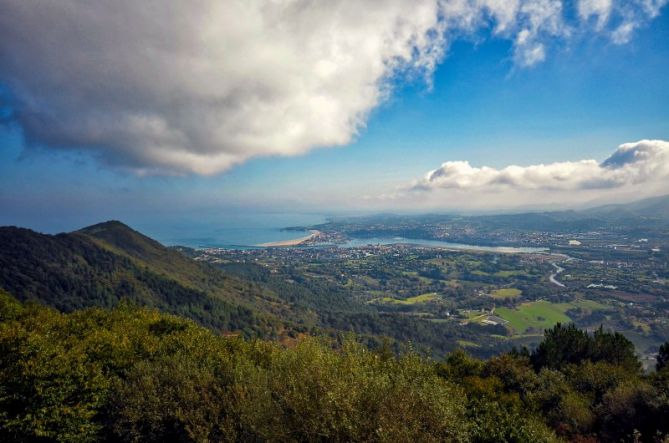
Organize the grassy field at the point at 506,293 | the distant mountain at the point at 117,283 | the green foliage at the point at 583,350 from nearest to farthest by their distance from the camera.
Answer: the green foliage at the point at 583,350 → the distant mountain at the point at 117,283 → the grassy field at the point at 506,293

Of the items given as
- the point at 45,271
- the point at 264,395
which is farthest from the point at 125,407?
the point at 45,271

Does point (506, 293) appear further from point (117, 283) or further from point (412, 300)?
point (117, 283)

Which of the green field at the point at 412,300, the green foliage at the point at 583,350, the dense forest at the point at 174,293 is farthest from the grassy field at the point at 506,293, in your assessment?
the green foliage at the point at 583,350

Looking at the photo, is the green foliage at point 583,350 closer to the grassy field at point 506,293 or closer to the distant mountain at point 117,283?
the distant mountain at point 117,283

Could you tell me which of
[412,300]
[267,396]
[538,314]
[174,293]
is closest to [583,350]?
[267,396]

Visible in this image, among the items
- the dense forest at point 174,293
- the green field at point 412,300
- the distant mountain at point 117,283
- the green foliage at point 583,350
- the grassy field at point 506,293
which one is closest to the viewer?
the green foliage at point 583,350

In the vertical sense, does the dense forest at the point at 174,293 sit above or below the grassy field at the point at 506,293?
above

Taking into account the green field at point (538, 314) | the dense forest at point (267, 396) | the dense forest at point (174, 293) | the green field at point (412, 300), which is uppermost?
the dense forest at point (267, 396)
